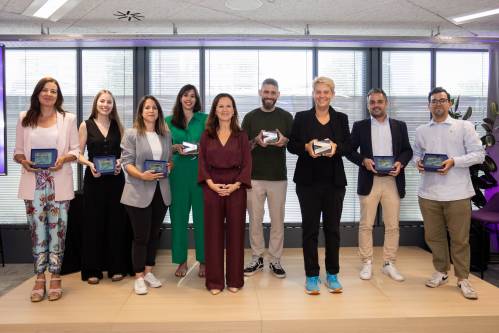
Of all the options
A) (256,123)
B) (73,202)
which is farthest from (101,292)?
(256,123)

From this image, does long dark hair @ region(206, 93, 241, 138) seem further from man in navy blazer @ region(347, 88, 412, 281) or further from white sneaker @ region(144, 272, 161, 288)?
white sneaker @ region(144, 272, 161, 288)

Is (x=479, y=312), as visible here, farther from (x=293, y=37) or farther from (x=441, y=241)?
(x=293, y=37)

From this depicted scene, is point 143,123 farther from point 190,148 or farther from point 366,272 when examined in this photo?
point 366,272

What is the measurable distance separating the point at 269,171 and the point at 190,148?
0.73 meters

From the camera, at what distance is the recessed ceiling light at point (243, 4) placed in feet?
13.0

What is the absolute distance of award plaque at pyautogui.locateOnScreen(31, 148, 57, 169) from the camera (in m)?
2.96

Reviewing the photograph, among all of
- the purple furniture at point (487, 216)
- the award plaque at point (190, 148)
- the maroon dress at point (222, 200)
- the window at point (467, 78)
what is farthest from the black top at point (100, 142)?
the window at point (467, 78)

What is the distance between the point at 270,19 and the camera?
455 centimetres

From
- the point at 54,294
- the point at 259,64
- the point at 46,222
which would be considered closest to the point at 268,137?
the point at 46,222

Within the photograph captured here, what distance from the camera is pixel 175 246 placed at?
3662 millimetres

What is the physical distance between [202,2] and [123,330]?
9.84 ft

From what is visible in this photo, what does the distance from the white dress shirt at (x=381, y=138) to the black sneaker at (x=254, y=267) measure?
4.79 feet

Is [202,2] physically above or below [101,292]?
above

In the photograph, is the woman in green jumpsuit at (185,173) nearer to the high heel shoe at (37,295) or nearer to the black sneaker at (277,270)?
the black sneaker at (277,270)
